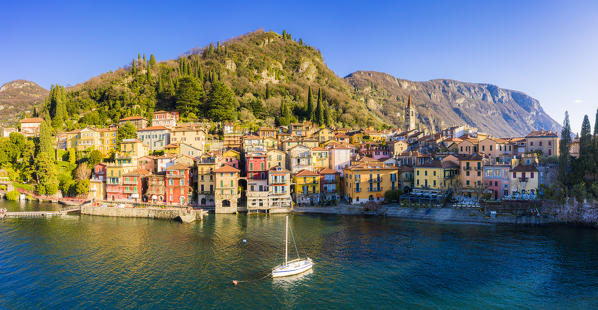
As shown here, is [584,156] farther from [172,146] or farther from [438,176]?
[172,146]

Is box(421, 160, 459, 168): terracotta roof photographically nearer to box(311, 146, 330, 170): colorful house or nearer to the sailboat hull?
box(311, 146, 330, 170): colorful house

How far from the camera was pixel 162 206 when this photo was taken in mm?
55219

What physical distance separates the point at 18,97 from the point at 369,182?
187 meters

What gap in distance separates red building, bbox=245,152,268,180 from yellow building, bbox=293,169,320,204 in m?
6.07

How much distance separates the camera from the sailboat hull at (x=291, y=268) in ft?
93.5

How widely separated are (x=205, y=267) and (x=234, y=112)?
68236mm

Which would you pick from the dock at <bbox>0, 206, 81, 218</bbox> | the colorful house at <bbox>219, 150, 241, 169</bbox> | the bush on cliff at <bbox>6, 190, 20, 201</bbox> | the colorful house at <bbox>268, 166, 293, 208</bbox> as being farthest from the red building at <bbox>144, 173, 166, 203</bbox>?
the bush on cliff at <bbox>6, 190, 20, 201</bbox>

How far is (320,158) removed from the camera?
219 ft

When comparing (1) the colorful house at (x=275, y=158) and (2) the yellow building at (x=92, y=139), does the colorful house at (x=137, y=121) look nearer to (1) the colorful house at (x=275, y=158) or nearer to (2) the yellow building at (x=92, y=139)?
(2) the yellow building at (x=92, y=139)

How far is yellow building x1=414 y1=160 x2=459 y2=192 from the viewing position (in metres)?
Result: 55.9

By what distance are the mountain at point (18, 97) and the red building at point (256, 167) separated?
4065 inches

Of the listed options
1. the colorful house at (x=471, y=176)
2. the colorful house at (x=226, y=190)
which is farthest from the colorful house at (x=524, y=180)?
the colorful house at (x=226, y=190)

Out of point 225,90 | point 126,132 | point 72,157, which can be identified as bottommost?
point 72,157

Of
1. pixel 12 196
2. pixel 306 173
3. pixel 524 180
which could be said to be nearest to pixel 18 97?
pixel 12 196
